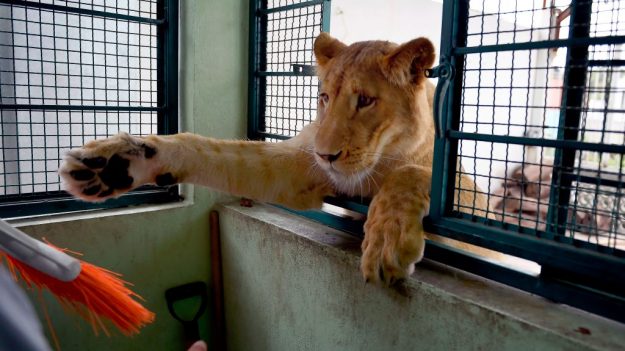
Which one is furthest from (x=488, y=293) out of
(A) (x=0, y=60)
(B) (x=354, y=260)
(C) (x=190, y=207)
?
(A) (x=0, y=60)

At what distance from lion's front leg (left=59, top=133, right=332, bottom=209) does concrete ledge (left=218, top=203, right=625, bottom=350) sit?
32 cm

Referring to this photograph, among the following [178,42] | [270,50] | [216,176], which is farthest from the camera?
[270,50]

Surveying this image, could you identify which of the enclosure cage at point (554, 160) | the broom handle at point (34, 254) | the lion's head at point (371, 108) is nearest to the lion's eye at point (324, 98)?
the lion's head at point (371, 108)

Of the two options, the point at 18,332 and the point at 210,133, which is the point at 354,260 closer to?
the point at 210,133

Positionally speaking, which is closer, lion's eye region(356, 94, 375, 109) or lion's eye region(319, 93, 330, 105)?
lion's eye region(356, 94, 375, 109)

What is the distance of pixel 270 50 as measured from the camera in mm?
3801

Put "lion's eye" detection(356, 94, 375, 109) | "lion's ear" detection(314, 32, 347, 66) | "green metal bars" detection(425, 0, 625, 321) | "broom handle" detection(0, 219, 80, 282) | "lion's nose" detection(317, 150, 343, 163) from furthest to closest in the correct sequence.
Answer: "lion's ear" detection(314, 32, 347, 66)
"lion's eye" detection(356, 94, 375, 109)
"lion's nose" detection(317, 150, 343, 163)
"green metal bars" detection(425, 0, 625, 321)
"broom handle" detection(0, 219, 80, 282)

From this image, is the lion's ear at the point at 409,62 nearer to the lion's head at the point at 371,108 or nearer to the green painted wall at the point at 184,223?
the lion's head at the point at 371,108

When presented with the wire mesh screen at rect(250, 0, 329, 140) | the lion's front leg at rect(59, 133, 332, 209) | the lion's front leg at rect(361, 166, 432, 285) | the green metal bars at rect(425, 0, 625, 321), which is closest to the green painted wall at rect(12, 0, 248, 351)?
the wire mesh screen at rect(250, 0, 329, 140)

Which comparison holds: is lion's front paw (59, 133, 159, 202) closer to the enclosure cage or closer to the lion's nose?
the lion's nose

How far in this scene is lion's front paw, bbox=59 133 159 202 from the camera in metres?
2.11

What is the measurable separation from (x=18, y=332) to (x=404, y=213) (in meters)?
1.64

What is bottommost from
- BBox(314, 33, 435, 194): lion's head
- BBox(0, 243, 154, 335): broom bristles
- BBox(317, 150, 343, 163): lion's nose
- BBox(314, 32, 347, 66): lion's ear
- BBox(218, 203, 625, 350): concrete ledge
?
BBox(218, 203, 625, 350): concrete ledge

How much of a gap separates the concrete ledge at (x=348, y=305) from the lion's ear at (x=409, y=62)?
86 cm
